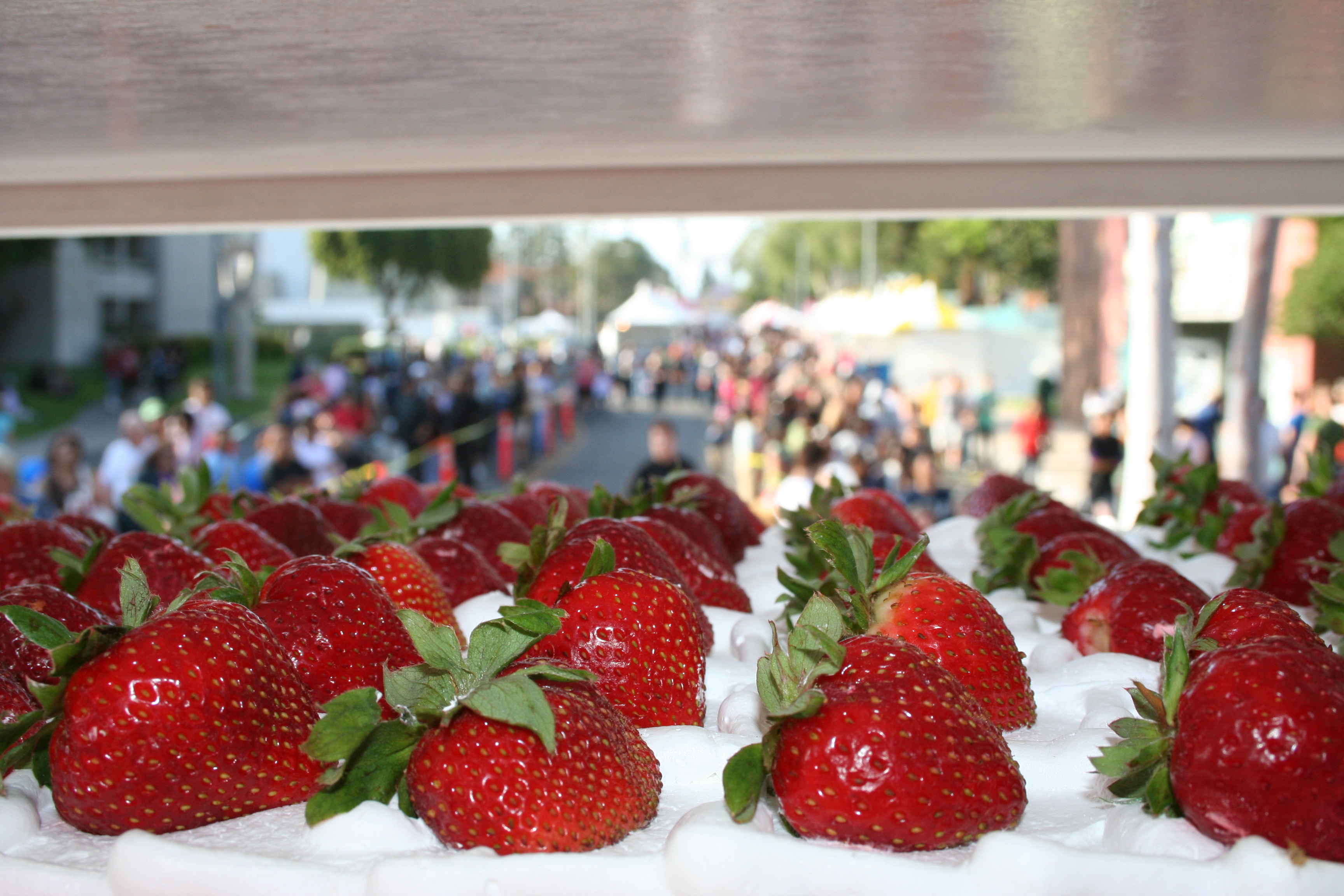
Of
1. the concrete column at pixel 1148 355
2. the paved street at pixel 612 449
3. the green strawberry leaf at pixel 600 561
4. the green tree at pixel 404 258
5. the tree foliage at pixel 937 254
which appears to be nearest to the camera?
the green strawberry leaf at pixel 600 561

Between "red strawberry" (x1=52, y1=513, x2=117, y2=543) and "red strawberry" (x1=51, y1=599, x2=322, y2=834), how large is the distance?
107 cm

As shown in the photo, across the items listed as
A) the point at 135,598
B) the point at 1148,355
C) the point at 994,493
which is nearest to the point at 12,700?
the point at 135,598

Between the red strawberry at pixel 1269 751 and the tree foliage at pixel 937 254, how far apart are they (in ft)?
29.4

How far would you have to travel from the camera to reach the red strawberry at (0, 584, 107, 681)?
1.53 meters

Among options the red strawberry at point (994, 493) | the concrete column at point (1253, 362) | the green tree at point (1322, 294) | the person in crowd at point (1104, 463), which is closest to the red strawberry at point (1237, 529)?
the red strawberry at point (994, 493)

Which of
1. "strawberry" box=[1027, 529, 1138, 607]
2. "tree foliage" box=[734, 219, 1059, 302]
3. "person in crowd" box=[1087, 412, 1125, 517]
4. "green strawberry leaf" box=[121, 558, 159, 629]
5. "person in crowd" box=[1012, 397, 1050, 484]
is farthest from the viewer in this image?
"tree foliage" box=[734, 219, 1059, 302]

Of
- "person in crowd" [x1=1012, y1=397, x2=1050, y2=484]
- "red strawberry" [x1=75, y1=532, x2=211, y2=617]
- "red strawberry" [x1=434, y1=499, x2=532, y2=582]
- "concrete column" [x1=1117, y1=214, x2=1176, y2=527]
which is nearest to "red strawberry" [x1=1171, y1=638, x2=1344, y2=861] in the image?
"red strawberry" [x1=434, y1=499, x2=532, y2=582]

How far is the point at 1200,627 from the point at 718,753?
0.63 m

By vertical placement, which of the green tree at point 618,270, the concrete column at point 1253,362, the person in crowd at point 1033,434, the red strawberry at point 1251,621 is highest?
the red strawberry at point 1251,621

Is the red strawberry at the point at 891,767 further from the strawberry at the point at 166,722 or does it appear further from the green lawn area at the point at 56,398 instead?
the green lawn area at the point at 56,398

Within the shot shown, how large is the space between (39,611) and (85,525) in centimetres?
96

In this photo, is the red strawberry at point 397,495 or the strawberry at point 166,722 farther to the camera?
the red strawberry at point 397,495

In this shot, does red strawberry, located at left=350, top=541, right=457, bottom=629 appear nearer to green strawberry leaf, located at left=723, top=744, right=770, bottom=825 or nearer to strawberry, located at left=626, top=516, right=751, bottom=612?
strawberry, located at left=626, top=516, right=751, bottom=612

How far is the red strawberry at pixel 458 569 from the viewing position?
2.00 meters
